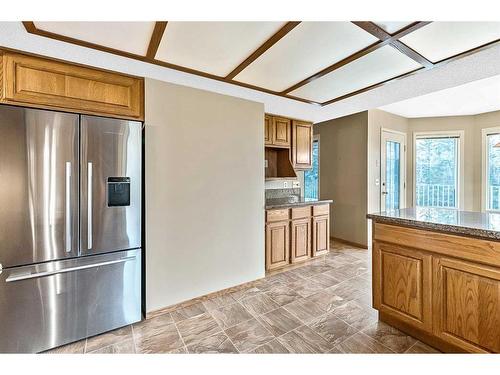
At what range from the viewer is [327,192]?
17.2 feet

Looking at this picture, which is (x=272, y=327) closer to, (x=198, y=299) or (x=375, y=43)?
(x=198, y=299)

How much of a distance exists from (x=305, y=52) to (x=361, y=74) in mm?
731

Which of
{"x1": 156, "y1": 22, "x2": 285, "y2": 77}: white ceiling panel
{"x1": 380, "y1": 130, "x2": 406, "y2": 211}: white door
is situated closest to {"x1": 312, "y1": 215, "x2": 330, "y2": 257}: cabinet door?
{"x1": 380, "y1": 130, "x2": 406, "y2": 211}: white door

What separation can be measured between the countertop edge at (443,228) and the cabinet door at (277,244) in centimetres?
149

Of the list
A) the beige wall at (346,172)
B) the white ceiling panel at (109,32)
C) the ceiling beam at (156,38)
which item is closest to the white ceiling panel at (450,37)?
the ceiling beam at (156,38)

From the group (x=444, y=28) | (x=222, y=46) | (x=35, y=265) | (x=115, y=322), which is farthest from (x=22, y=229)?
(x=444, y=28)

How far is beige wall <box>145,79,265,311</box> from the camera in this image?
2365 millimetres

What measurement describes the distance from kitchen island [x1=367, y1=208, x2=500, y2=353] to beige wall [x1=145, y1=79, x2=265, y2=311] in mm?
1443

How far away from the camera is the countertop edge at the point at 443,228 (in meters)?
1.48

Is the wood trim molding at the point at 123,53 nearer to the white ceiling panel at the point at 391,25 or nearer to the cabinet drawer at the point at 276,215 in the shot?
the white ceiling panel at the point at 391,25

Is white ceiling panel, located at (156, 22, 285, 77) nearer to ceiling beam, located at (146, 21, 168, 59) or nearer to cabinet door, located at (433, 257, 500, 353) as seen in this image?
ceiling beam, located at (146, 21, 168, 59)

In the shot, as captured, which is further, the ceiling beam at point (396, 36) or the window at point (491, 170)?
the window at point (491, 170)

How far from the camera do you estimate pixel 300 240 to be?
12.2 ft
